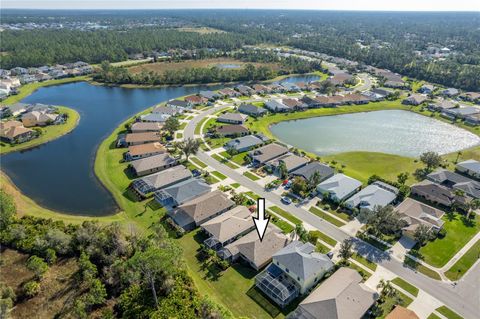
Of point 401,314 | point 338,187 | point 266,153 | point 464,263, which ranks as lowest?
point 464,263

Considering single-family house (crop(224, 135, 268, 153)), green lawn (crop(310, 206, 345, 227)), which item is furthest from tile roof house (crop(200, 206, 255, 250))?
single-family house (crop(224, 135, 268, 153))

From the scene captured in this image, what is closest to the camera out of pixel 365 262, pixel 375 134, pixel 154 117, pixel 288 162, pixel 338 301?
pixel 338 301

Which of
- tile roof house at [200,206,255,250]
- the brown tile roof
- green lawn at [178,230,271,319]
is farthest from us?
the brown tile roof

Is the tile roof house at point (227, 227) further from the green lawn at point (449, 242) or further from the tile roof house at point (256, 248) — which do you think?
the green lawn at point (449, 242)

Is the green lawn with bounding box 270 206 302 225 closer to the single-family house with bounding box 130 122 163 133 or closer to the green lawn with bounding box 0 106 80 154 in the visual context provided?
the single-family house with bounding box 130 122 163 133

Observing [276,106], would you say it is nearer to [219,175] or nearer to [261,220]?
[219,175]

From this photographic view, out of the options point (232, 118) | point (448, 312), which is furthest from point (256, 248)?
point (232, 118)

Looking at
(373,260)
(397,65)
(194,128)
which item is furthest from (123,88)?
(397,65)

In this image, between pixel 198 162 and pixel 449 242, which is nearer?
pixel 449 242
